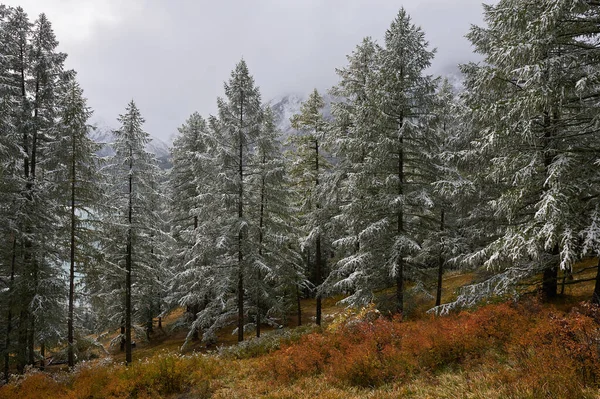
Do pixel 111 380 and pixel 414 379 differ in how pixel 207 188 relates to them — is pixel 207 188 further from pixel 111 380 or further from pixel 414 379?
pixel 414 379

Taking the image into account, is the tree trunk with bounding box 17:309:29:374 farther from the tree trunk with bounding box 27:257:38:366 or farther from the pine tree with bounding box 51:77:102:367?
the pine tree with bounding box 51:77:102:367

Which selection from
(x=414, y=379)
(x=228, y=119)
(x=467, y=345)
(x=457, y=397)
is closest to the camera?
(x=457, y=397)

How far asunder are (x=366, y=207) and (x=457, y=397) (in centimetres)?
911

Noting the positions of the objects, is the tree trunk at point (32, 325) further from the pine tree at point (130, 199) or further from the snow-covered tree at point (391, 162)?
the snow-covered tree at point (391, 162)

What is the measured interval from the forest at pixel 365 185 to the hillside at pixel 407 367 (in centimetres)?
14

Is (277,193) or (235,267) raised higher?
(277,193)

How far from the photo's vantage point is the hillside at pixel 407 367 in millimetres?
5831

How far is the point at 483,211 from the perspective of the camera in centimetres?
1476

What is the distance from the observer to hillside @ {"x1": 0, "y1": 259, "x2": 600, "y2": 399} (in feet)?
19.1

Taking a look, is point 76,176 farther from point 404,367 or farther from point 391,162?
point 404,367

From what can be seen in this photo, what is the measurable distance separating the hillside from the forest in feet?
0.45

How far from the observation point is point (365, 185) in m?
14.5

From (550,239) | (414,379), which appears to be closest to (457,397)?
(414,379)

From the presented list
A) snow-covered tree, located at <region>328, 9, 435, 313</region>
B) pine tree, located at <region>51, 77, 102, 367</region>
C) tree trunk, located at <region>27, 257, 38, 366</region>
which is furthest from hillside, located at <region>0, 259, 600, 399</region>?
pine tree, located at <region>51, 77, 102, 367</region>
